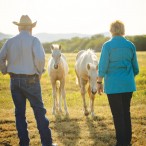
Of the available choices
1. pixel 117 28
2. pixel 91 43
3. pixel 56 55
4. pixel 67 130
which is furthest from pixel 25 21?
pixel 91 43

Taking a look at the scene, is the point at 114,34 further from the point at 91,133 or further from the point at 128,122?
the point at 91,133

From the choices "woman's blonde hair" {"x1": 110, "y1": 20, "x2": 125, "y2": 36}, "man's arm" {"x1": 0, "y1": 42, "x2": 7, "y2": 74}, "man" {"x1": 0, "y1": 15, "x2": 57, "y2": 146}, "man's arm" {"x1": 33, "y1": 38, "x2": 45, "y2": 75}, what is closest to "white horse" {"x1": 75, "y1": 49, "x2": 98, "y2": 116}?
"woman's blonde hair" {"x1": 110, "y1": 20, "x2": 125, "y2": 36}

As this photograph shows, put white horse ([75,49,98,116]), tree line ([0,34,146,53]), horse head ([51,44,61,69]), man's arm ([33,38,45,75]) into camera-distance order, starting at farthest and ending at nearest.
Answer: tree line ([0,34,146,53]), horse head ([51,44,61,69]), white horse ([75,49,98,116]), man's arm ([33,38,45,75])

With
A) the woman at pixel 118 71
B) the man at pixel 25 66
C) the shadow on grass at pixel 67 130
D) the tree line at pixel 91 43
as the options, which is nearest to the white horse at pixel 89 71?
the shadow on grass at pixel 67 130

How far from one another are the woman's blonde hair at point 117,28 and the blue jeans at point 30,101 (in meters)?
1.74

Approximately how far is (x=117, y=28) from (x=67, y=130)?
11.2 feet

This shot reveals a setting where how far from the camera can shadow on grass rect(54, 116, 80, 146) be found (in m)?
7.34

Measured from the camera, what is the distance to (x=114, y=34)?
6176mm

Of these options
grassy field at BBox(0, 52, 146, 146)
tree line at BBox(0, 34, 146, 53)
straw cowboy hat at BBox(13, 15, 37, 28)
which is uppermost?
tree line at BBox(0, 34, 146, 53)

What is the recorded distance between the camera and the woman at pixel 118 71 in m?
6.09

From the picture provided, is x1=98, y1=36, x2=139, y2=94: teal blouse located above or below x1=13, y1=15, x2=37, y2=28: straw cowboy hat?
below

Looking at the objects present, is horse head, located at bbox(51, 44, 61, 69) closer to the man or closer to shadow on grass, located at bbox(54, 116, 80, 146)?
shadow on grass, located at bbox(54, 116, 80, 146)

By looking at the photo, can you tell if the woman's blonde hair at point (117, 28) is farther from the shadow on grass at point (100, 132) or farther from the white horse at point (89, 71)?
the white horse at point (89, 71)

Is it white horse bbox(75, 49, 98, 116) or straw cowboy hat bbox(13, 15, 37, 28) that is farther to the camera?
white horse bbox(75, 49, 98, 116)
